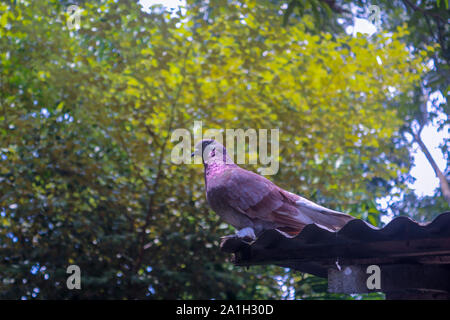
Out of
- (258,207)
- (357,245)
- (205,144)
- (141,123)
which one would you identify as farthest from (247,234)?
(141,123)

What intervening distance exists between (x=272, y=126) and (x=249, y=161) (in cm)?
60

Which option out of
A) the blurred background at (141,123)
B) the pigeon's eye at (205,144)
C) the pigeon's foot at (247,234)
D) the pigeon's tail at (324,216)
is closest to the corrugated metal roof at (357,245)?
the pigeon's foot at (247,234)

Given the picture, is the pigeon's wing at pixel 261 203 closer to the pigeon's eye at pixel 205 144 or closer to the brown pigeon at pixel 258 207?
the brown pigeon at pixel 258 207

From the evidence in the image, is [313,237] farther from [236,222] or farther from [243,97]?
[243,97]

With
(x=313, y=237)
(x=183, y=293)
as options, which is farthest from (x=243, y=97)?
(x=313, y=237)

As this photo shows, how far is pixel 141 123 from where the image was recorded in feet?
17.5

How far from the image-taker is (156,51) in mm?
5285

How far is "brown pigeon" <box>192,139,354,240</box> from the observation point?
2.45m

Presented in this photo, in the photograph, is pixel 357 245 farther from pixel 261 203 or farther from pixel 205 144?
pixel 205 144

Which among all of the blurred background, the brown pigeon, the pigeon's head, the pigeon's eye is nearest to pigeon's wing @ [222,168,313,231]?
the brown pigeon

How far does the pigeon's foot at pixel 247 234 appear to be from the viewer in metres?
2.42

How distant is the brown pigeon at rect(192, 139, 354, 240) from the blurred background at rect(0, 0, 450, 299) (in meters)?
2.72

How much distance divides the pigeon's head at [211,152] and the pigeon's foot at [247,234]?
51 cm

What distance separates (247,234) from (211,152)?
666 millimetres
